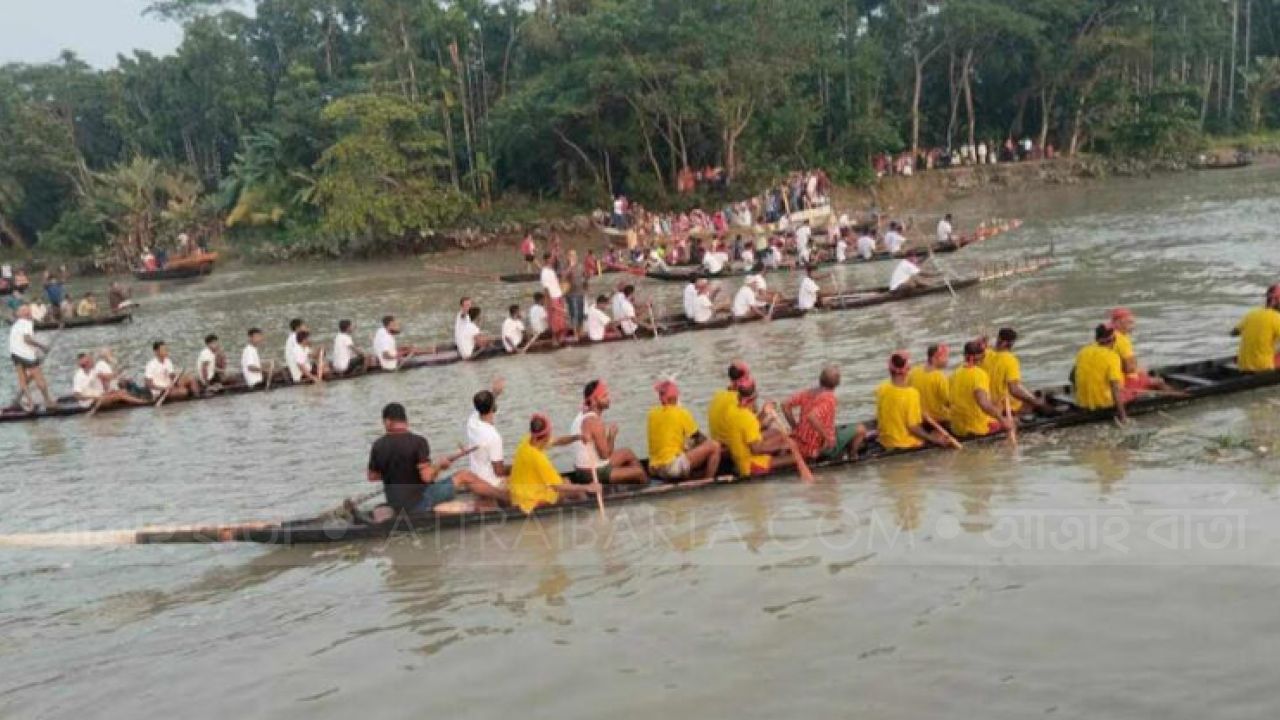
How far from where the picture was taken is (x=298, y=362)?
16.8 meters

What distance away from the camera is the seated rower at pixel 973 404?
9.49 m

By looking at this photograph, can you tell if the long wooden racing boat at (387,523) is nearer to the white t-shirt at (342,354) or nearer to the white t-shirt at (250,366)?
the white t-shirt at (250,366)

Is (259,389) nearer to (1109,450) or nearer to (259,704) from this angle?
(259,704)

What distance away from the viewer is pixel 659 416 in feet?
30.5

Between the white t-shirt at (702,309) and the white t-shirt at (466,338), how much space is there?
409 centimetres

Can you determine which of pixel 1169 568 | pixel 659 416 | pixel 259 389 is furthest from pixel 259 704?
pixel 259 389

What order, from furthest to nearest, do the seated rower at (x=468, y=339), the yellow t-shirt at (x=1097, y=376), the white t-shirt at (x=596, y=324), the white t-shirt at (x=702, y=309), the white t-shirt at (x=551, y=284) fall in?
the white t-shirt at (x=551, y=284) → the white t-shirt at (x=702, y=309) → the white t-shirt at (x=596, y=324) → the seated rower at (x=468, y=339) → the yellow t-shirt at (x=1097, y=376)

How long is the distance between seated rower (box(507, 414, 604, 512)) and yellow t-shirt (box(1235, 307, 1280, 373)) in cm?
700

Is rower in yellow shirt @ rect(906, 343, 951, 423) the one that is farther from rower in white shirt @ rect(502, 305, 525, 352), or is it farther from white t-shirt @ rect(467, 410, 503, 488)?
rower in white shirt @ rect(502, 305, 525, 352)

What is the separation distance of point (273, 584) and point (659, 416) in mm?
3609

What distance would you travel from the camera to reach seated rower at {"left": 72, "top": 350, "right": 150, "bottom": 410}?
15953 mm

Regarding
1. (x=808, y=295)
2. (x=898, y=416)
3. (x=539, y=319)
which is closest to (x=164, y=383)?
(x=539, y=319)

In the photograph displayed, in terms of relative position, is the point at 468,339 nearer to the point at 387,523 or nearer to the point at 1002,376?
the point at 387,523

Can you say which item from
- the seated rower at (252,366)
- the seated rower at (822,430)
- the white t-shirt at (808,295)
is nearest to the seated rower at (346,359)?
the seated rower at (252,366)
